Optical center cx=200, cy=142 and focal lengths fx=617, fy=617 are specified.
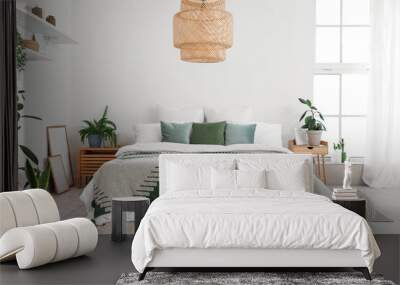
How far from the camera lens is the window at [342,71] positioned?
8.88 meters

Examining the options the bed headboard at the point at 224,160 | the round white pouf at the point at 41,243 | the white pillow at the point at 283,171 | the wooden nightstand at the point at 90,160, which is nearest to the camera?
the round white pouf at the point at 41,243

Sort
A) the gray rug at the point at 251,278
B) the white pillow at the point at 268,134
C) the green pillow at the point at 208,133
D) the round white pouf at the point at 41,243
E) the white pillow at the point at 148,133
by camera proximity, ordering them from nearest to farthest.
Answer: the gray rug at the point at 251,278 → the round white pouf at the point at 41,243 → the green pillow at the point at 208,133 → the white pillow at the point at 148,133 → the white pillow at the point at 268,134

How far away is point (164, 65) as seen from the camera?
887cm

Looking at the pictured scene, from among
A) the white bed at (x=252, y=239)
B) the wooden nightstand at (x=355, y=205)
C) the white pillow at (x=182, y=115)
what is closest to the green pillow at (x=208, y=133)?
the white pillow at (x=182, y=115)

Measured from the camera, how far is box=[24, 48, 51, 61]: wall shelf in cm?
744

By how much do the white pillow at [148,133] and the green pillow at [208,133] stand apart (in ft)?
1.50

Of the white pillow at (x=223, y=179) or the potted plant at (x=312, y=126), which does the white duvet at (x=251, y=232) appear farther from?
the potted plant at (x=312, y=126)

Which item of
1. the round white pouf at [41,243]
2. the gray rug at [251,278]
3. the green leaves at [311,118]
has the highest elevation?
the green leaves at [311,118]

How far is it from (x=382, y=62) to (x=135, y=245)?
5765 millimetres

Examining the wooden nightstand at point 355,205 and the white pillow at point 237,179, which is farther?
the wooden nightstand at point 355,205

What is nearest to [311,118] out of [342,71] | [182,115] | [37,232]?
[342,71]

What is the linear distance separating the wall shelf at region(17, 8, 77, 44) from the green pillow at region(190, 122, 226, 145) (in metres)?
2.16

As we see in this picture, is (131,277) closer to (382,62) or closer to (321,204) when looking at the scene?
(321,204)

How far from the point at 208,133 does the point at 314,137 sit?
1.52m
